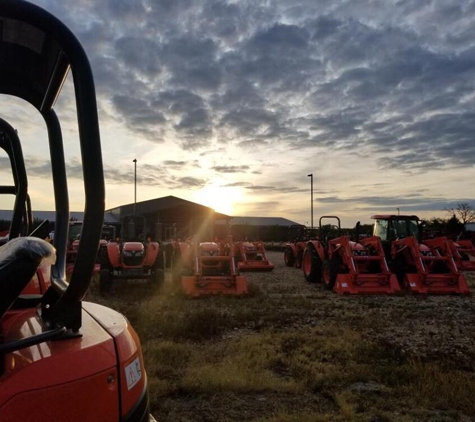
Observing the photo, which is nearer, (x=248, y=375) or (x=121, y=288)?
(x=248, y=375)

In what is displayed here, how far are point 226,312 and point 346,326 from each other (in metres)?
2.17

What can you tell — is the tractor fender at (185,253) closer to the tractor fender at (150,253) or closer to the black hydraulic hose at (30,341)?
the tractor fender at (150,253)

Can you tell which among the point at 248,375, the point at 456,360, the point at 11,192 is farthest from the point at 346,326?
the point at 11,192

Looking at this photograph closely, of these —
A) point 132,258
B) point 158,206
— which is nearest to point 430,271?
point 132,258

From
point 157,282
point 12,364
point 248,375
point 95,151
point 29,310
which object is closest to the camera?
point 12,364

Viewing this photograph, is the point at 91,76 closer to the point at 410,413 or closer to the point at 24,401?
the point at 24,401

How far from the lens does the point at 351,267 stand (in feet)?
37.1

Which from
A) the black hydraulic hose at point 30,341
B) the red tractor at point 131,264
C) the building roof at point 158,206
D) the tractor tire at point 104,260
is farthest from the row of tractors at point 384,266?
the building roof at point 158,206

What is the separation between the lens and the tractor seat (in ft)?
4.51

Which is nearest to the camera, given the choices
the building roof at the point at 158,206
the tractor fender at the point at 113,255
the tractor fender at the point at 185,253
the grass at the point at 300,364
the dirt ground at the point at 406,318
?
the grass at the point at 300,364

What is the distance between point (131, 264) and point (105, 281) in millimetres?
791

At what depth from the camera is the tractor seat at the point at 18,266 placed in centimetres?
137

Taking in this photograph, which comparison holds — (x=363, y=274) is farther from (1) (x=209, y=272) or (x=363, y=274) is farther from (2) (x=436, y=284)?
(1) (x=209, y=272)

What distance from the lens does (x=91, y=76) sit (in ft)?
5.12
